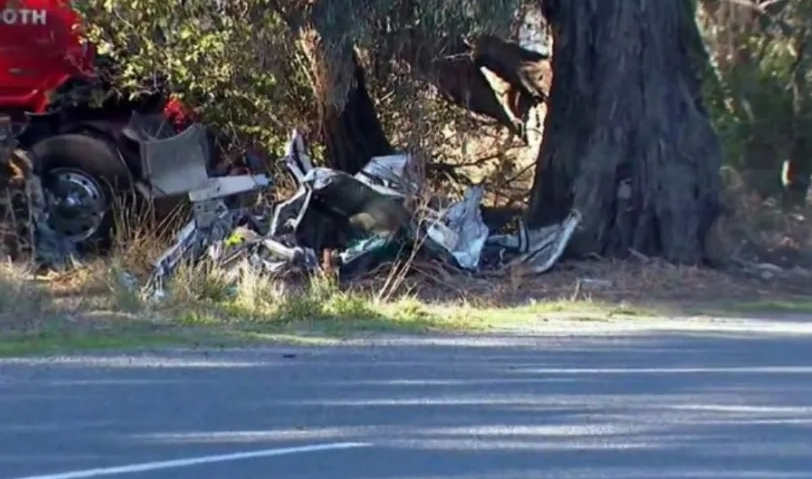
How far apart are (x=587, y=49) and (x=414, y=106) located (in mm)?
2897

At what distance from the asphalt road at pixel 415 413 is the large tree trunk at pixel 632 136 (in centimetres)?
636

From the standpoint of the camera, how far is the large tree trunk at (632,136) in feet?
69.3

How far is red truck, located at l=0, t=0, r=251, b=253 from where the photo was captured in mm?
20562

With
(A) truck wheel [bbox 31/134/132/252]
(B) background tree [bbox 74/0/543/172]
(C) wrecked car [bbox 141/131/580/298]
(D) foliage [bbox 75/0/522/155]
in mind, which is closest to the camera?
(D) foliage [bbox 75/0/522/155]

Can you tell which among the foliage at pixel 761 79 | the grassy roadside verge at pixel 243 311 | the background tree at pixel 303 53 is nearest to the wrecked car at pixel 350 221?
the grassy roadside verge at pixel 243 311

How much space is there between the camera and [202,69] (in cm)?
2186

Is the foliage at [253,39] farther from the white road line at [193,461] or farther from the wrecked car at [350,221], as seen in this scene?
the white road line at [193,461]

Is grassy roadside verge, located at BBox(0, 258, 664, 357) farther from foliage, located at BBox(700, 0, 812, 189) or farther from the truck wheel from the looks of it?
foliage, located at BBox(700, 0, 812, 189)

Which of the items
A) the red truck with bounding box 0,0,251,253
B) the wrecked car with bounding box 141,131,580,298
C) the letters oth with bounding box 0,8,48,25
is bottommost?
the wrecked car with bounding box 141,131,580,298

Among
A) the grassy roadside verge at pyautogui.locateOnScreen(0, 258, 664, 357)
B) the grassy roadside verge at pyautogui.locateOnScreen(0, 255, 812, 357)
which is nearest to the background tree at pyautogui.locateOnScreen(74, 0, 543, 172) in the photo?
the grassy roadside verge at pyautogui.locateOnScreen(0, 255, 812, 357)

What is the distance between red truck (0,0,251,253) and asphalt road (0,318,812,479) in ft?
22.0

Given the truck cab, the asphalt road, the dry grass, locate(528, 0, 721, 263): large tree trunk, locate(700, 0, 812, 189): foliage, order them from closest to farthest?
the asphalt road
the dry grass
the truck cab
locate(528, 0, 721, 263): large tree trunk
locate(700, 0, 812, 189): foliage

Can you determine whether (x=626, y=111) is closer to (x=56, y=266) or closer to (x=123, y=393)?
(x=56, y=266)

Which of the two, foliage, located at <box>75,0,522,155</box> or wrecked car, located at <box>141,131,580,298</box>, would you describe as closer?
foliage, located at <box>75,0,522,155</box>
